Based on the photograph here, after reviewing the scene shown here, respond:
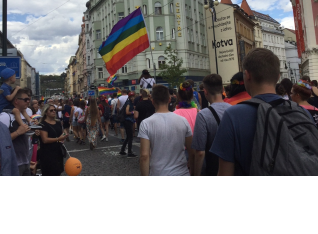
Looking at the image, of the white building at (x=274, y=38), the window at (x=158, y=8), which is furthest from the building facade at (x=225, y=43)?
the white building at (x=274, y=38)

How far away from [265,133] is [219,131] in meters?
0.30

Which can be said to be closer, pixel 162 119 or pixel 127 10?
pixel 162 119

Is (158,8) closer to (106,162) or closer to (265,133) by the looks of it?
(106,162)

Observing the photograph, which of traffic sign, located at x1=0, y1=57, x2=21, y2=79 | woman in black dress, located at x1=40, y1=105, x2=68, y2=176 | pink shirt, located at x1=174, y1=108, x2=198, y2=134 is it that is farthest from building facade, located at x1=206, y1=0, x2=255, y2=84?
pink shirt, located at x1=174, y1=108, x2=198, y2=134

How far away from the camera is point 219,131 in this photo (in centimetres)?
179

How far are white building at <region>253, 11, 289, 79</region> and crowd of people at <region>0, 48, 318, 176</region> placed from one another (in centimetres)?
9374

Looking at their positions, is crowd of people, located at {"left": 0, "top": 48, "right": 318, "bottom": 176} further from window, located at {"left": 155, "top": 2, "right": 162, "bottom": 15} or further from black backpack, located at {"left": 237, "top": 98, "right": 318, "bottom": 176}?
window, located at {"left": 155, "top": 2, "right": 162, "bottom": 15}

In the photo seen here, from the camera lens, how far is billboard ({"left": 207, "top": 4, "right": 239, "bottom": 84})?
5112 cm

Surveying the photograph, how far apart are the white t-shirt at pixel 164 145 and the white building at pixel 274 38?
94924 millimetres

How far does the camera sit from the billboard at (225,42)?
51.1 meters
